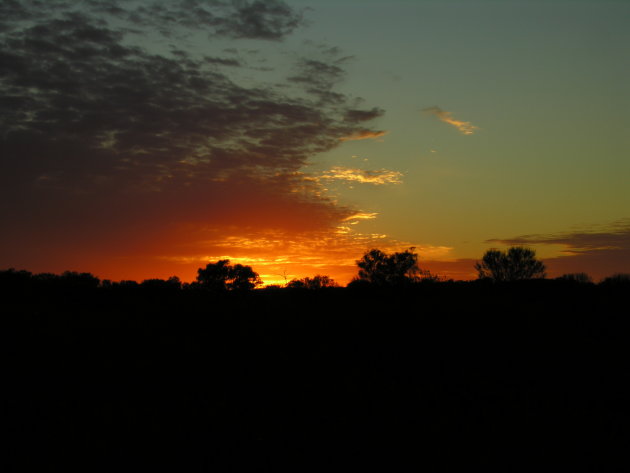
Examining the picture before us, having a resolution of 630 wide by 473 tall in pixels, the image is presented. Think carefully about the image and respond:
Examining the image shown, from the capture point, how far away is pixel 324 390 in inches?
345

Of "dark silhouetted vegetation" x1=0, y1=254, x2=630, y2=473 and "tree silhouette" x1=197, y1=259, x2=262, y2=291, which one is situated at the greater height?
"tree silhouette" x1=197, y1=259, x2=262, y2=291

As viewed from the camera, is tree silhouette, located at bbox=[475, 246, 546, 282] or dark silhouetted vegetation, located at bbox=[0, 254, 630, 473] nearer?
dark silhouetted vegetation, located at bbox=[0, 254, 630, 473]

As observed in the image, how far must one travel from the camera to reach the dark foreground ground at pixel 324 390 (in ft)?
21.2

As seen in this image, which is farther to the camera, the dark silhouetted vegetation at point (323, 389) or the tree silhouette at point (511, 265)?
the tree silhouette at point (511, 265)

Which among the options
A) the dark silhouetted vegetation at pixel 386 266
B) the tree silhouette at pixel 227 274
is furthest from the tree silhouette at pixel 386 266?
the tree silhouette at pixel 227 274

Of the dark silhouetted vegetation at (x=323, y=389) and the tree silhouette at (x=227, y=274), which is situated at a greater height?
the tree silhouette at (x=227, y=274)

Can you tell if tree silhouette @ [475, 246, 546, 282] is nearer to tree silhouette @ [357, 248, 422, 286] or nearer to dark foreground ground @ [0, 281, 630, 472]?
tree silhouette @ [357, 248, 422, 286]

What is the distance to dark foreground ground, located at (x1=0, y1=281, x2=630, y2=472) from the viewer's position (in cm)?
645

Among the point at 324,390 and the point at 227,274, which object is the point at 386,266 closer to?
the point at 227,274

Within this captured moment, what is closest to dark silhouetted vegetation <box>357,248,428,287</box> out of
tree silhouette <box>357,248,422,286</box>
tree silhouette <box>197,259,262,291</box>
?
tree silhouette <box>357,248,422,286</box>

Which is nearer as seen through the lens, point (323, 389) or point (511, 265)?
point (323, 389)

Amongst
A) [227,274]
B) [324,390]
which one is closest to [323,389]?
[324,390]

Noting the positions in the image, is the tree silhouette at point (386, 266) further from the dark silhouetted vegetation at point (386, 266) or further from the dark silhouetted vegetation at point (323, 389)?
the dark silhouetted vegetation at point (323, 389)

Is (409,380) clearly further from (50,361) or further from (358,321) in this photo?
(50,361)
